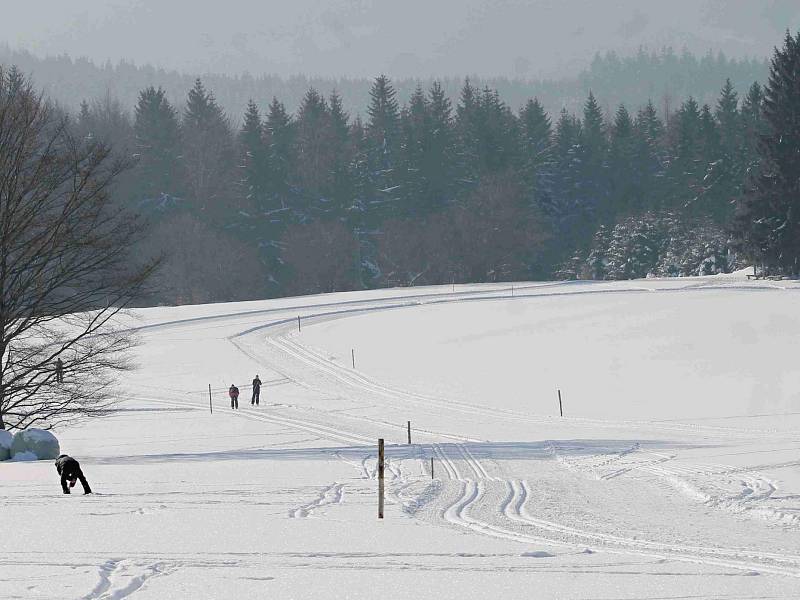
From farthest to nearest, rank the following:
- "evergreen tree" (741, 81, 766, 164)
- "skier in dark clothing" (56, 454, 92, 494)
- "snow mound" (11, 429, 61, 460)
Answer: "evergreen tree" (741, 81, 766, 164)
"snow mound" (11, 429, 61, 460)
"skier in dark clothing" (56, 454, 92, 494)

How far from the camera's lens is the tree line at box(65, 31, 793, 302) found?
9950cm

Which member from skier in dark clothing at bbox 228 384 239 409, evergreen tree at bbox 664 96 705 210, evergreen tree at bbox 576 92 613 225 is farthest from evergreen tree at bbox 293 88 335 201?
skier in dark clothing at bbox 228 384 239 409

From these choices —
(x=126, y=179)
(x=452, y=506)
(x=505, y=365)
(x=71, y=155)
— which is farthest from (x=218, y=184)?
(x=452, y=506)

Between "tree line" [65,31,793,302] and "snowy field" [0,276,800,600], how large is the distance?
40.5 meters

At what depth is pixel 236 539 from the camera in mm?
12227

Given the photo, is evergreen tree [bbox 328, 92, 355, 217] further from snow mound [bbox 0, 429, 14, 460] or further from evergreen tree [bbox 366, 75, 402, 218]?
snow mound [bbox 0, 429, 14, 460]

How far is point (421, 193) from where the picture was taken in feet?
357

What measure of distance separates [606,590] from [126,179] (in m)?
97.9

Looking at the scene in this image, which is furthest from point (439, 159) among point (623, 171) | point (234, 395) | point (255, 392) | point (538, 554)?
point (538, 554)

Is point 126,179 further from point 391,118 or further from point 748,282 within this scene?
point 748,282

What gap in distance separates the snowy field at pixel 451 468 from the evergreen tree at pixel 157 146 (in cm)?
4890

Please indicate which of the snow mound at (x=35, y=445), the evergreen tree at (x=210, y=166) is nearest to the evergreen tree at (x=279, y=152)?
the evergreen tree at (x=210, y=166)

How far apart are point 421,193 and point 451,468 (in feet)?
292

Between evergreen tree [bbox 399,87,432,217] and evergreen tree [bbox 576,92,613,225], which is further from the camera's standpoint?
evergreen tree [bbox 576,92,613,225]
